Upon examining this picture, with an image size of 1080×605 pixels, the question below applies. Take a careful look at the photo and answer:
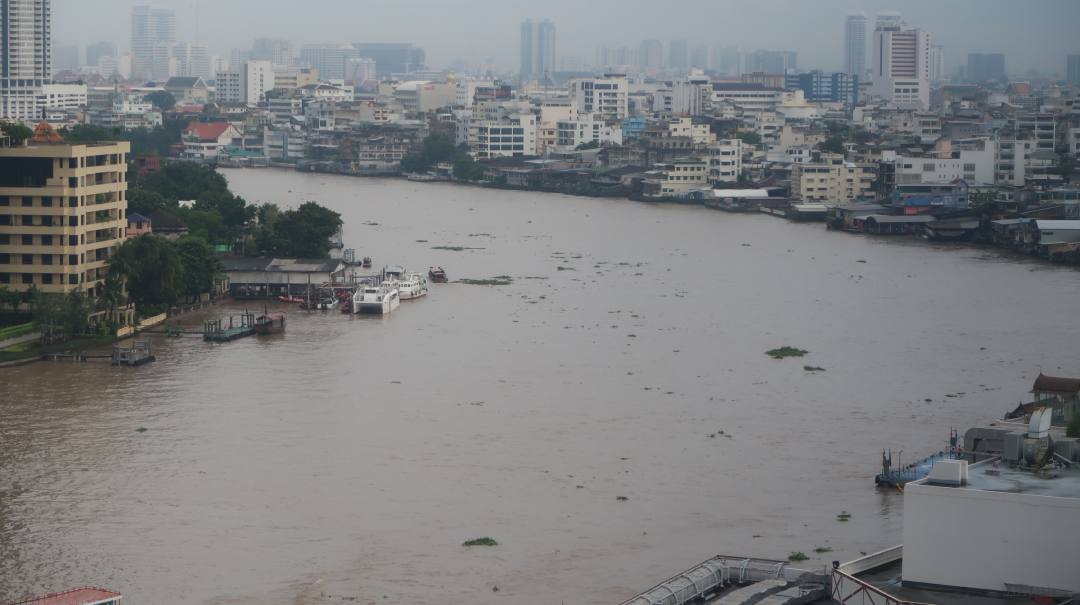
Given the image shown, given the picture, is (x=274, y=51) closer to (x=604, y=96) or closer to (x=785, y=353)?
(x=604, y=96)

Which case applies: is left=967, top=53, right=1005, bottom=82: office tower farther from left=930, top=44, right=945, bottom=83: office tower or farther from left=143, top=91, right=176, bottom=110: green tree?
left=143, top=91, right=176, bottom=110: green tree

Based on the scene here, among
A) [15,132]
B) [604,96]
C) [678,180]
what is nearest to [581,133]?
[678,180]

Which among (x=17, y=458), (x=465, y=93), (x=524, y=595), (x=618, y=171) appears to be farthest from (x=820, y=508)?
(x=465, y=93)

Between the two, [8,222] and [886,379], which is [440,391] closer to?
[886,379]

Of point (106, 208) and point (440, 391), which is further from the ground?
point (106, 208)

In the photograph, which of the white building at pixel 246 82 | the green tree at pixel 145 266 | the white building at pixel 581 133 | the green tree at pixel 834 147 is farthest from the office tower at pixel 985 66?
the green tree at pixel 145 266

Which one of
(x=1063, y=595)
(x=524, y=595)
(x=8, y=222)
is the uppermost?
(x=8, y=222)

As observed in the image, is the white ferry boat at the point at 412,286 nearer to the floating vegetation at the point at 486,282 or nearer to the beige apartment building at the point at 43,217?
the floating vegetation at the point at 486,282

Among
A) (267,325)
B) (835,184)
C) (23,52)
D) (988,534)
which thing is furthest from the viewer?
(23,52)
